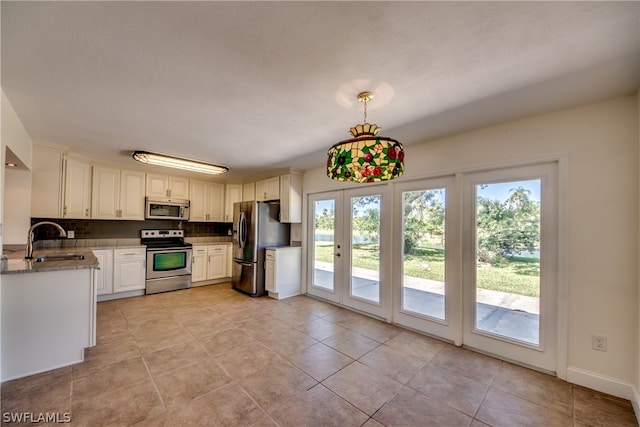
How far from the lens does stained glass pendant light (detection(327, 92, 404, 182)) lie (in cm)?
153

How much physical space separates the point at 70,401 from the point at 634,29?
3.99 m

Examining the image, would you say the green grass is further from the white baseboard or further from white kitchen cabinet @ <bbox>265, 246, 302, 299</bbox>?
white kitchen cabinet @ <bbox>265, 246, 302, 299</bbox>

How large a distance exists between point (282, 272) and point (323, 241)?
0.87m

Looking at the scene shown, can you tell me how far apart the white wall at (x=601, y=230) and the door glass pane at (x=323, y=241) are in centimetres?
269

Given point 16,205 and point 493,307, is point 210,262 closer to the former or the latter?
point 16,205

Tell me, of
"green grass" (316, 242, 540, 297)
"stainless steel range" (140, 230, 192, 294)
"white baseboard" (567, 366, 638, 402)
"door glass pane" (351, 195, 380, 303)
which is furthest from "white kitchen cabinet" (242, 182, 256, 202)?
"white baseboard" (567, 366, 638, 402)

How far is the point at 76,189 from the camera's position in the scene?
3.91 meters

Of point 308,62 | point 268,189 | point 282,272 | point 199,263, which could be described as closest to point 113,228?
point 199,263

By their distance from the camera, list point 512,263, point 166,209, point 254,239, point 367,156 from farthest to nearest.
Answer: point 166,209
point 254,239
point 512,263
point 367,156

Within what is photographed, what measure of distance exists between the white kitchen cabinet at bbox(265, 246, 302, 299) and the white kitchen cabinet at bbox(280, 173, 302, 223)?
1.83 feet

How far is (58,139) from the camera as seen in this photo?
3.08 meters

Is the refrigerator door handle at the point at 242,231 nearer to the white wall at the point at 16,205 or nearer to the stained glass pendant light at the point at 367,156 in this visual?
the white wall at the point at 16,205

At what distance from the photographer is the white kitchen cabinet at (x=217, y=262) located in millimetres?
5246

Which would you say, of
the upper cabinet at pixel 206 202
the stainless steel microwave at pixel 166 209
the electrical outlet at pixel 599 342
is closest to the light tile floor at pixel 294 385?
the electrical outlet at pixel 599 342
